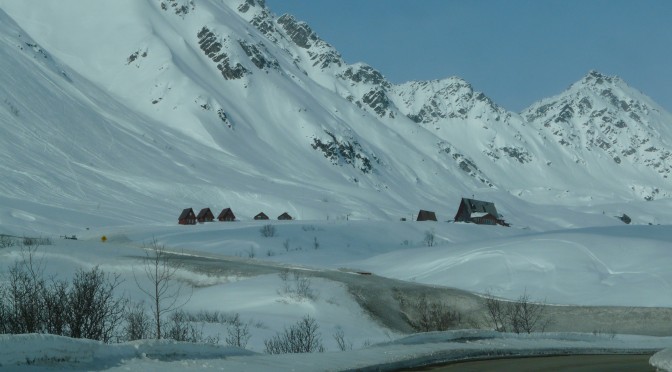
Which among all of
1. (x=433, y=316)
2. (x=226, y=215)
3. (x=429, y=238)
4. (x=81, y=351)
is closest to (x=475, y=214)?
(x=226, y=215)

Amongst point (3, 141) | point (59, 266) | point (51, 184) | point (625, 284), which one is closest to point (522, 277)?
point (625, 284)

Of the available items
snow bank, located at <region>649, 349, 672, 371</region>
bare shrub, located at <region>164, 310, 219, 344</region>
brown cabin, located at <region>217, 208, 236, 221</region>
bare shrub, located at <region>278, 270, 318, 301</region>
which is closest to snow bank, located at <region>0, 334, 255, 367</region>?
snow bank, located at <region>649, 349, 672, 371</region>

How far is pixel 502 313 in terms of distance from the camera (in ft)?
125

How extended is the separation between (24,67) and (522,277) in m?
122

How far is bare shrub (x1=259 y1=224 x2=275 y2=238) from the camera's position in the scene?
8397cm

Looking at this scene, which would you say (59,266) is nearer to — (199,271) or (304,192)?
(199,271)

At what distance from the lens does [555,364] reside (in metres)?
18.2

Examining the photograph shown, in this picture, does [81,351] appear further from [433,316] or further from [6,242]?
[6,242]

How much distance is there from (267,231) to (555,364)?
6772 centimetres

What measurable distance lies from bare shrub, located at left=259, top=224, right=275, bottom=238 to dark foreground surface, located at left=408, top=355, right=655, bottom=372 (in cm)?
6478

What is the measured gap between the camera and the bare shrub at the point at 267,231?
83975 mm

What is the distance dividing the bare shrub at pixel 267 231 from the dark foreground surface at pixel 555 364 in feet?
213

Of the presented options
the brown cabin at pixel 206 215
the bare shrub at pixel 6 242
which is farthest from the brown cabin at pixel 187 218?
the bare shrub at pixel 6 242

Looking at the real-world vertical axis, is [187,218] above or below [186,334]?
above
